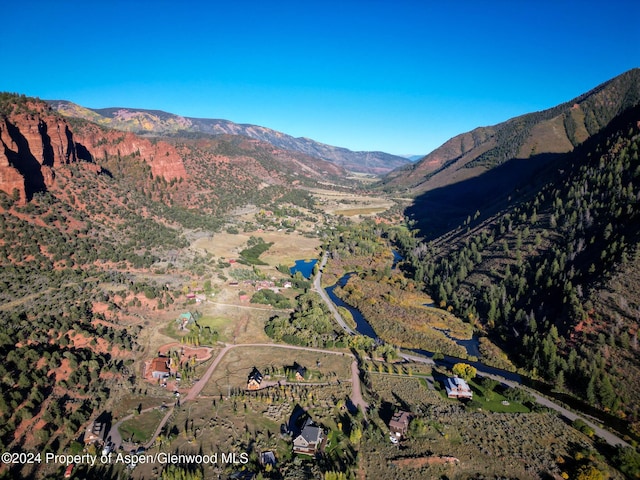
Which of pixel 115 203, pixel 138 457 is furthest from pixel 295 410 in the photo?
pixel 115 203

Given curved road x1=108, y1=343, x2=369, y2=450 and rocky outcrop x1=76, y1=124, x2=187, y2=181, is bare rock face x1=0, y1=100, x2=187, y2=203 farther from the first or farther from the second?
curved road x1=108, y1=343, x2=369, y2=450

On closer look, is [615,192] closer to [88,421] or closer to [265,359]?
[265,359]

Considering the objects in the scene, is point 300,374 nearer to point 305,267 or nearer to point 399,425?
point 399,425

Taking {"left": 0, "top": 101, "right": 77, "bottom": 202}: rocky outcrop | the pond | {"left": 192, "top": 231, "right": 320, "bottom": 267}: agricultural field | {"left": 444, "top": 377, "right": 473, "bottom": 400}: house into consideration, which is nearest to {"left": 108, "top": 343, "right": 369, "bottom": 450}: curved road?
{"left": 444, "top": 377, "right": 473, "bottom": 400}: house

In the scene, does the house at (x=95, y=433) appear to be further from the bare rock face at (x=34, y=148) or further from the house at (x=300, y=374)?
the bare rock face at (x=34, y=148)

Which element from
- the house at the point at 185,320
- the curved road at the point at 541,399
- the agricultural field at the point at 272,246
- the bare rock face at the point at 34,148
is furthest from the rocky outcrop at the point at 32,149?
the curved road at the point at 541,399

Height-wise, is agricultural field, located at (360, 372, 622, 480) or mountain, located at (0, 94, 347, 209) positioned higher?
mountain, located at (0, 94, 347, 209)
